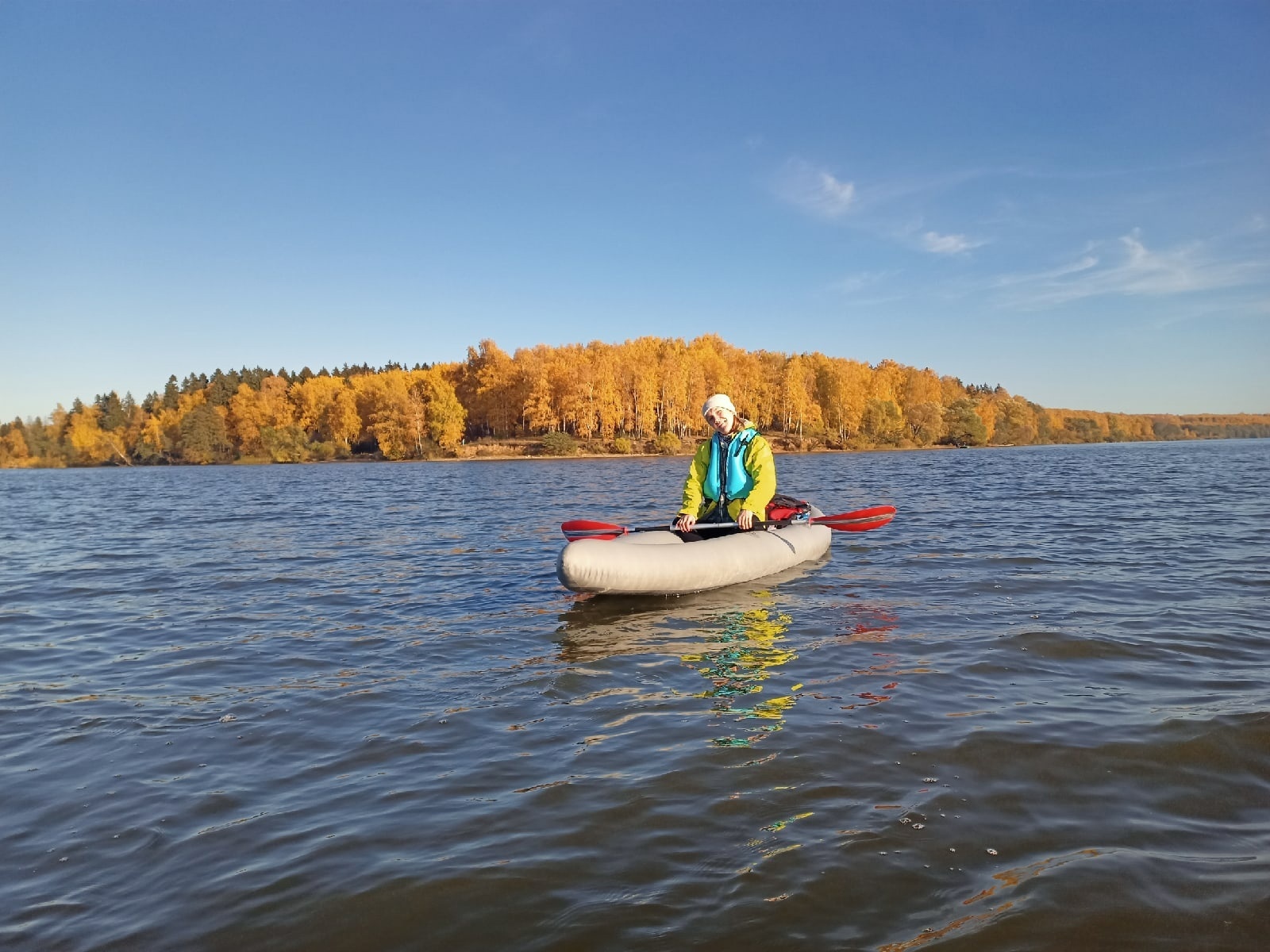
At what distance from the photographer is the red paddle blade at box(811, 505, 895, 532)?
1130cm

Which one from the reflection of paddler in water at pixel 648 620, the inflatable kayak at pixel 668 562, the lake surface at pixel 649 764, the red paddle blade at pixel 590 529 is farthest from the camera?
the red paddle blade at pixel 590 529

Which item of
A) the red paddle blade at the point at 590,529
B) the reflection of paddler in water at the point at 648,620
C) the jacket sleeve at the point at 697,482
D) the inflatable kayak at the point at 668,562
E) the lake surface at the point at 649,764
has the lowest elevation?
the lake surface at the point at 649,764

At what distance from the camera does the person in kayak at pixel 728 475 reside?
9523mm

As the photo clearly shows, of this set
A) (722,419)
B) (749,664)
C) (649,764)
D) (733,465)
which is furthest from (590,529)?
(649,764)

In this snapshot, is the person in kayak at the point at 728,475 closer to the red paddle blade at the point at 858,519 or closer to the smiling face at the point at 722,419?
the smiling face at the point at 722,419

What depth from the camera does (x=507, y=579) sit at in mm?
10680

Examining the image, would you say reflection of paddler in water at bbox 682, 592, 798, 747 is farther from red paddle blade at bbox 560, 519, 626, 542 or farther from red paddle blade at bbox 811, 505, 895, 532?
red paddle blade at bbox 811, 505, 895, 532

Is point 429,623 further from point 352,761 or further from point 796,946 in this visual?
point 796,946

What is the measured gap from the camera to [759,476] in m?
9.57

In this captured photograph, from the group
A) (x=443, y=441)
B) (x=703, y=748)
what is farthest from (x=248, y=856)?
(x=443, y=441)

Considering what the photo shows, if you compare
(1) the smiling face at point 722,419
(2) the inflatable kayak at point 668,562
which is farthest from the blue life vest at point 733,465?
(2) the inflatable kayak at point 668,562

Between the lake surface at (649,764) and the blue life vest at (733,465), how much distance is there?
4.33 feet

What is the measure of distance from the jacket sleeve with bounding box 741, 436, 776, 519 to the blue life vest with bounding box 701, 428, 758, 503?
3.6 inches

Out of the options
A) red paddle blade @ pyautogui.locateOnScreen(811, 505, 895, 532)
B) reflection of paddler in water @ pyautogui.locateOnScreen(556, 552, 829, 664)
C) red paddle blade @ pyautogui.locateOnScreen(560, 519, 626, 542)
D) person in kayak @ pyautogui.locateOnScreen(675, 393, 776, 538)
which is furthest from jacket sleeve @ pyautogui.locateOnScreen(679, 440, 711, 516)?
red paddle blade @ pyautogui.locateOnScreen(811, 505, 895, 532)
